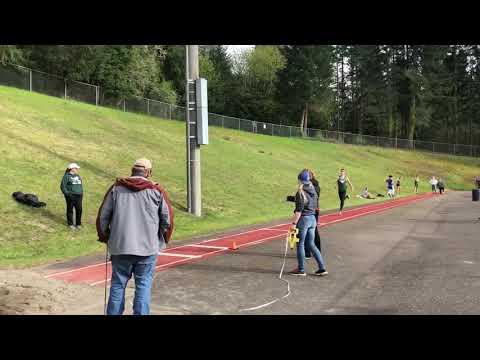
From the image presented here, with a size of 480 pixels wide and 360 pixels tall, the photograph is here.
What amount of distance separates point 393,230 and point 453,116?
68637 millimetres

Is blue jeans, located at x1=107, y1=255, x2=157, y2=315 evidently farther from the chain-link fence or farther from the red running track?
the chain-link fence

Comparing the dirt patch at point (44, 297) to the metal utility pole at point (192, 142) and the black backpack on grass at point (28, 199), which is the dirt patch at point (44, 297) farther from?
the metal utility pole at point (192, 142)

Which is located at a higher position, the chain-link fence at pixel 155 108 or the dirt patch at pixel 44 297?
the chain-link fence at pixel 155 108

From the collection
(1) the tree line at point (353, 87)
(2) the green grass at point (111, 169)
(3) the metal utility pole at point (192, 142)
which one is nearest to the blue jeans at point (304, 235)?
(2) the green grass at point (111, 169)

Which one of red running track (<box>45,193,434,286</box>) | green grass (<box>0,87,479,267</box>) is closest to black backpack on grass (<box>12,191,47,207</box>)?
green grass (<box>0,87,479,267</box>)

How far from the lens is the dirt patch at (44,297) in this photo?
647cm

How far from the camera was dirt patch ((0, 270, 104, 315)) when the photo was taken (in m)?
6.47

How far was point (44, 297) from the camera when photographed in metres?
7.05

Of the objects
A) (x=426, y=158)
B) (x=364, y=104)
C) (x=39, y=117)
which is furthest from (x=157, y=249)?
(x=364, y=104)

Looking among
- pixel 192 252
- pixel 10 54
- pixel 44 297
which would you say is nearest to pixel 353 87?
pixel 10 54

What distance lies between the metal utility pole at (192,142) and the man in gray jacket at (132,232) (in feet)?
40.2

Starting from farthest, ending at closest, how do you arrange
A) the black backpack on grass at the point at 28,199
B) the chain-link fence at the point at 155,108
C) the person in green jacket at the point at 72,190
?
1. the chain-link fence at the point at 155,108
2. the black backpack on grass at the point at 28,199
3. the person in green jacket at the point at 72,190

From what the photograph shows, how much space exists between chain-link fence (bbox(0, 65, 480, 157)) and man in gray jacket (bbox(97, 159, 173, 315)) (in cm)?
3116
